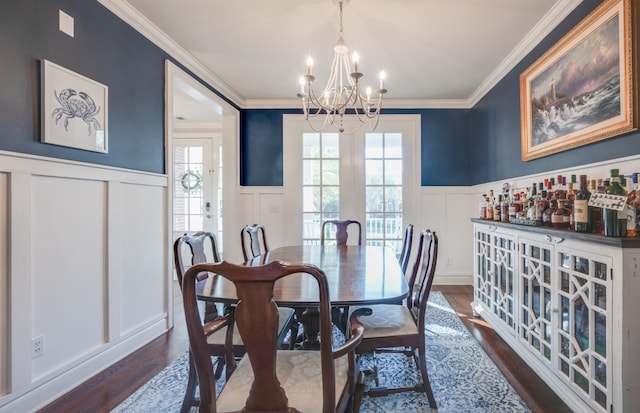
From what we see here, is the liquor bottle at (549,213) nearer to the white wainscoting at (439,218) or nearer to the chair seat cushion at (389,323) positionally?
the chair seat cushion at (389,323)

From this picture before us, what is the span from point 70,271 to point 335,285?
164 centimetres

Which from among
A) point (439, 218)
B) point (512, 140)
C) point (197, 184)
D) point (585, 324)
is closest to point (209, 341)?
point (585, 324)

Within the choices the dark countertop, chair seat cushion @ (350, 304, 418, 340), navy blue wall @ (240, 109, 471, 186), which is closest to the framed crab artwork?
chair seat cushion @ (350, 304, 418, 340)

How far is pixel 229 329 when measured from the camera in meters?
1.46

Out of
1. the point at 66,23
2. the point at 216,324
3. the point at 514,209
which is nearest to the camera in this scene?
the point at 216,324

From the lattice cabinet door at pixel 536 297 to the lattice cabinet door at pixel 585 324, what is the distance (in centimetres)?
10

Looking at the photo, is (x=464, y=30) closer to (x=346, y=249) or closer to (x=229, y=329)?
(x=346, y=249)

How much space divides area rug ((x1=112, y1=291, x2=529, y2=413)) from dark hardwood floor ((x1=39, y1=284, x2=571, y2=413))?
6 centimetres

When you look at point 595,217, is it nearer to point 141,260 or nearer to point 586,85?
point 586,85

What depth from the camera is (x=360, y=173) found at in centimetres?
434

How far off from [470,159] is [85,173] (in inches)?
166

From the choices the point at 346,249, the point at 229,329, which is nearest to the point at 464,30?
the point at 346,249

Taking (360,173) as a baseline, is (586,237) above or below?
below

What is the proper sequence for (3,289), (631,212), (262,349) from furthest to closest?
1. (3,289)
2. (631,212)
3. (262,349)
